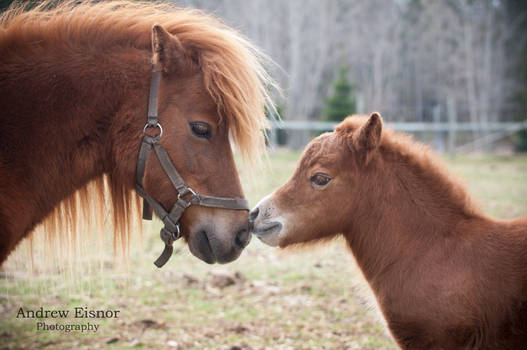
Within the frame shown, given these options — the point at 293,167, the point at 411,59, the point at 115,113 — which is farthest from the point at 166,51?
the point at 411,59

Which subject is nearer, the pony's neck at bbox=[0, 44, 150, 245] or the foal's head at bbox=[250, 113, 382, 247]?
the pony's neck at bbox=[0, 44, 150, 245]

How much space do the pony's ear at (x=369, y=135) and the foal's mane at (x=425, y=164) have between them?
7.2 inches

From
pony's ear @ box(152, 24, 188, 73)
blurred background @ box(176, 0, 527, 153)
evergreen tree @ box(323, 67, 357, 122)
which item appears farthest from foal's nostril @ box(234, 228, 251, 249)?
blurred background @ box(176, 0, 527, 153)

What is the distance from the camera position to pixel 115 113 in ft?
7.89

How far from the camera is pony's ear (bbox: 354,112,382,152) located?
114 inches

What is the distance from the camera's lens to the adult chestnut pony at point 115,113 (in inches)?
88.3

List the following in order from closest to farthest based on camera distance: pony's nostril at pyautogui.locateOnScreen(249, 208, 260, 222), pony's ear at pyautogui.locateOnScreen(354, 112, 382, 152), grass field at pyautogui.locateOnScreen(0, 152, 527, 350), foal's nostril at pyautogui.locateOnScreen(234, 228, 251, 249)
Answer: foal's nostril at pyautogui.locateOnScreen(234, 228, 251, 249), pony's ear at pyautogui.locateOnScreen(354, 112, 382, 152), pony's nostril at pyautogui.locateOnScreen(249, 208, 260, 222), grass field at pyautogui.locateOnScreen(0, 152, 527, 350)

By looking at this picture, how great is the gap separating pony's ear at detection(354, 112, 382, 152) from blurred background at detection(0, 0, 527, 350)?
583 millimetres

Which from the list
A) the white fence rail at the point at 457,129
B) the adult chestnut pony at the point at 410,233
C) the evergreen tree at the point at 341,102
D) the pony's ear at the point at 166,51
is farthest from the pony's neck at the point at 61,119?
the white fence rail at the point at 457,129

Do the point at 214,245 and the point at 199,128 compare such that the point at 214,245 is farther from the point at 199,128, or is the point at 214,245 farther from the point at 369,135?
the point at 369,135

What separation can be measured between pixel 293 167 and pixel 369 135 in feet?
37.5

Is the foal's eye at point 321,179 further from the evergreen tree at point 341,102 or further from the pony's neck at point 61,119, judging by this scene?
the evergreen tree at point 341,102

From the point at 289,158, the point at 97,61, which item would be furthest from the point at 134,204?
the point at 289,158

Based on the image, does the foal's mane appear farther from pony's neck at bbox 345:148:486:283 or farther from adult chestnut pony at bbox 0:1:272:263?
adult chestnut pony at bbox 0:1:272:263
